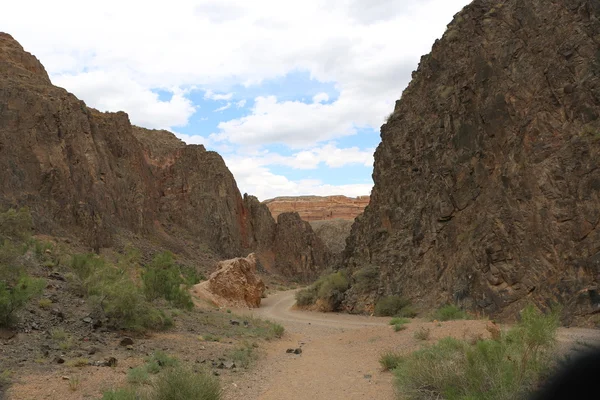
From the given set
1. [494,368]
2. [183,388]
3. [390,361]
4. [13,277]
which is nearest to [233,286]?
[13,277]

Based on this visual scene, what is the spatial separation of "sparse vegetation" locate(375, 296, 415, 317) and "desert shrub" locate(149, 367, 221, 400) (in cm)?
1913

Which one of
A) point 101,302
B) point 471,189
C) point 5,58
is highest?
point 5,58

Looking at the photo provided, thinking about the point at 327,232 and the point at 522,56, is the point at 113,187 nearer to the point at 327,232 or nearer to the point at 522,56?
the point at 522,56

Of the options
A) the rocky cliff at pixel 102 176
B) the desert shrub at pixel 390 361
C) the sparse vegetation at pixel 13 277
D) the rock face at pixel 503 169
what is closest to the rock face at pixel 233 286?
the rock face at pixel 503 169

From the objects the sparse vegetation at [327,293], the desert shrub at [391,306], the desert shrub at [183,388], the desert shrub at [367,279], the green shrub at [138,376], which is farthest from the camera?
the sparse vegetation at [327,293]

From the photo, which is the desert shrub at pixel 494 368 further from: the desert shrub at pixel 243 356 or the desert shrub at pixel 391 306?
the desert shrub at pixel 391 306

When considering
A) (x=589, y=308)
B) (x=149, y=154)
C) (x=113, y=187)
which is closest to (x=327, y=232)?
(x=149, y=154)

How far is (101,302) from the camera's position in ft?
49.5

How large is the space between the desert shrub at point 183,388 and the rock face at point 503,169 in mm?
14244

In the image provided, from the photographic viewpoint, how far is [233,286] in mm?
37406

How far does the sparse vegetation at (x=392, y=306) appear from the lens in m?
26.5

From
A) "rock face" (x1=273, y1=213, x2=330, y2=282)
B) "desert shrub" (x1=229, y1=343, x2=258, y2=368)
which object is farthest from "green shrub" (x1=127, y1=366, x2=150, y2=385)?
"rock face" (x1=273, y1=213, x2=330, y2=282)

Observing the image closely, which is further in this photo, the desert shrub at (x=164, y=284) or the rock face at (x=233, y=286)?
the rock face at (x=233, y=286)

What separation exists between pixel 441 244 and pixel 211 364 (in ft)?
57.5
